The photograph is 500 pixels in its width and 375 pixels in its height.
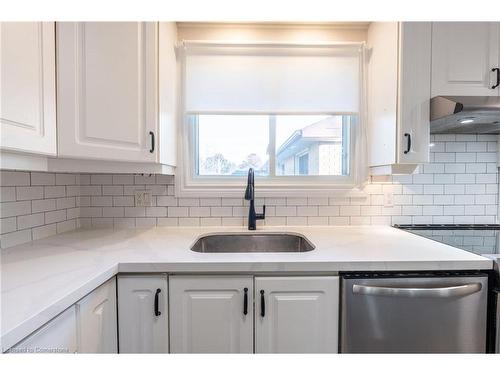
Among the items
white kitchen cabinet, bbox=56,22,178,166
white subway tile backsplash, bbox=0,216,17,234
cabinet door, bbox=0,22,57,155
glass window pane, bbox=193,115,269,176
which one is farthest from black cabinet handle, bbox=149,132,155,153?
white subway tile backsplash, bbox=0,216,17,234

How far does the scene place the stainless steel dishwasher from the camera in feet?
3.55

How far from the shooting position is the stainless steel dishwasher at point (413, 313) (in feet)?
3.55

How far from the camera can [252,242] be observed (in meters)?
1.69

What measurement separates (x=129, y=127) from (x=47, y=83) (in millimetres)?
349

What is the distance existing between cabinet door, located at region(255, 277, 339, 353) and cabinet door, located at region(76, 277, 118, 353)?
0.58 meters

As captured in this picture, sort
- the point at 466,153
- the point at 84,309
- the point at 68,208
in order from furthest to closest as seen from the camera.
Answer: the point at 466,153 < the point at 68,208 < the point at 84,309

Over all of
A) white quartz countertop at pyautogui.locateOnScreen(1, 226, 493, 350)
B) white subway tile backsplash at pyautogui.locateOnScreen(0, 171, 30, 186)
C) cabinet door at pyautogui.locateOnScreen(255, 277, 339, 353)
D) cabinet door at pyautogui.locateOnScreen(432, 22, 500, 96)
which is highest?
cabinet door at pyautogui.locateOnScreen(432, 22, 500, 96)

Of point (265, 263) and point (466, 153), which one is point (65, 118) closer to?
point (265, 263)

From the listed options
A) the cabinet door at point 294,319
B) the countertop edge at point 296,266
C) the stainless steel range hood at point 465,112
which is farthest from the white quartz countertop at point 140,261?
the stainless steel range hood at point 465,112

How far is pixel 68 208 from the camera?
1.65 metres

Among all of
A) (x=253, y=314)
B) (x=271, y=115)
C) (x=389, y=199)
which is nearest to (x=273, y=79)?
(x=271, y=115)

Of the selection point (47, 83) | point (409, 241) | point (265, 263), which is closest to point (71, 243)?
point (47, 83)

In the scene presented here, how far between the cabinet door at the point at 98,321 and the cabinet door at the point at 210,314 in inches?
8.9

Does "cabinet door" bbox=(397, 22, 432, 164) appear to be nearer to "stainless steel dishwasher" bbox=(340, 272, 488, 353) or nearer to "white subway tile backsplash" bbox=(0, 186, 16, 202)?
"stainless steel dishwasher" bbox=(340, 272, 488, 353)
